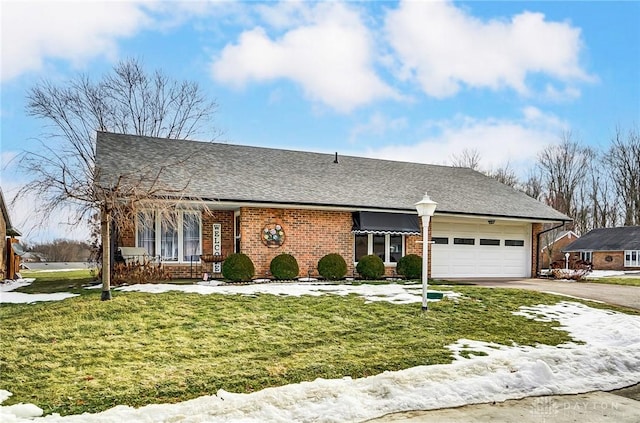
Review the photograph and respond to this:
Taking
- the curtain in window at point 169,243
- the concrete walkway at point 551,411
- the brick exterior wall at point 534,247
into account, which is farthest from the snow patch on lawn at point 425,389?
the brick exterior wall at point 534,247

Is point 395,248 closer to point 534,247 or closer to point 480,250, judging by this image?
point 480,250

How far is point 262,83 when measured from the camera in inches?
648

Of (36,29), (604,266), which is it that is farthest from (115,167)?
(604,266)

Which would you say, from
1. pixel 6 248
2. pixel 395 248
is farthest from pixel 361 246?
pixel 6 248

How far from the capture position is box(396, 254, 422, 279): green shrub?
1742 centimetres

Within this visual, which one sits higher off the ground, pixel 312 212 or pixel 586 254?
pixel 312 212

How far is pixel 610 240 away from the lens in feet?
127

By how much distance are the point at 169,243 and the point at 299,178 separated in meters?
5.36

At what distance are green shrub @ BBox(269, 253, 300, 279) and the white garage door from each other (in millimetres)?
6318

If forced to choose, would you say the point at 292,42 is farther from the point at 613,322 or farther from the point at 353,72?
the point at 613,322

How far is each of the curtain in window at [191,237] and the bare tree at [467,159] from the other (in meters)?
→ 35.1

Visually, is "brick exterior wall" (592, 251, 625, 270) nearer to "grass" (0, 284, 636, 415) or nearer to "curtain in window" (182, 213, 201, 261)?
"grass" (0, 284, 636, 415)

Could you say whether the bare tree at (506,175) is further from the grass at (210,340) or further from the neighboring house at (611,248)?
the grass at (210,340)

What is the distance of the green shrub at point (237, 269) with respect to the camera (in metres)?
14.9
